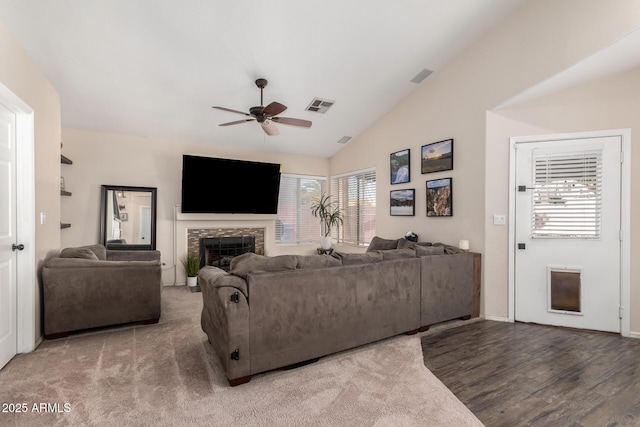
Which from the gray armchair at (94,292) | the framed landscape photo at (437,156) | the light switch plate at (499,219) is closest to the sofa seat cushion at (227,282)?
the gray armchair at (94,292)

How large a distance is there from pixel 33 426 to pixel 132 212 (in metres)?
3.86

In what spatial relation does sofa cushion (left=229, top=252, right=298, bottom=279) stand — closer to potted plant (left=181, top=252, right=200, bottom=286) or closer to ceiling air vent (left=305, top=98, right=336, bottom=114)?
ceiling air vent (left=305, top=98, right=336, bottom=114)

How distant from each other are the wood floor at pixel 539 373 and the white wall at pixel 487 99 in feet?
2.38

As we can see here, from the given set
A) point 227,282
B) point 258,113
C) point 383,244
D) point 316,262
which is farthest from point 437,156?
point 227,282

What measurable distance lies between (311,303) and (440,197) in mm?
2718

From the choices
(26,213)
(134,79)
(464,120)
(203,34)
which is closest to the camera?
(26,213)

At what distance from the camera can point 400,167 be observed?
16.3ft

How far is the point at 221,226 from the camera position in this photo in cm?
576

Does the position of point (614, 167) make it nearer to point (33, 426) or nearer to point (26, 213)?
point (33, 426)

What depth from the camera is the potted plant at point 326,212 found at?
6.58m

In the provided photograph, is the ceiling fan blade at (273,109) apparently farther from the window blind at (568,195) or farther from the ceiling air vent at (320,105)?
the window blind at (568,195)

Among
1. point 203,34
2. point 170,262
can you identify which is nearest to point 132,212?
point 170,262

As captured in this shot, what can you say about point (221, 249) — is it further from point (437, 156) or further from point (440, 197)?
point (437, 156)

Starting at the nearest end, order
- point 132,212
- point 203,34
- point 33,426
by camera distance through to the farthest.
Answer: point 33,426 < point 203,34 < point 132,212
